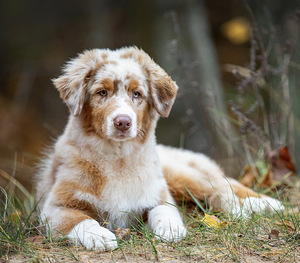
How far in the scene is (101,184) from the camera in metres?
3.60

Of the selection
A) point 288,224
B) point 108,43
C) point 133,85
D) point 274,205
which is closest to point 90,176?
point 133,85

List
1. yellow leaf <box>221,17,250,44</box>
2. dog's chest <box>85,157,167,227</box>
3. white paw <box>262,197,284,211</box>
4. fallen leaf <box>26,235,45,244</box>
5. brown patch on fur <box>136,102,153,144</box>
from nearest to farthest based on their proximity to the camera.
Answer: fallen leaf <box>26,235,45,244</box>, dog's chest <box>85,157,167,227</box>, brown patch on fur <box>136,102,153,144</box>, white paw <box>262,197,284,211</box>, yellow leaf <box>221,17,250,44</box>

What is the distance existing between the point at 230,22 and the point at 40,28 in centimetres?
449

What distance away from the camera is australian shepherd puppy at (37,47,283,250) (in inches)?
137

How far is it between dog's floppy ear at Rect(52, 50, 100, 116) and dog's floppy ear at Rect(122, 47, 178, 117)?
0.38 metres

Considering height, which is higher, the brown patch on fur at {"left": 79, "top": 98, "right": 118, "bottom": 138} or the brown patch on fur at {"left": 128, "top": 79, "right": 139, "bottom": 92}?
the brown patch on fur at {"left": 128, "top": 79, "right": 139, "bottom": 92}

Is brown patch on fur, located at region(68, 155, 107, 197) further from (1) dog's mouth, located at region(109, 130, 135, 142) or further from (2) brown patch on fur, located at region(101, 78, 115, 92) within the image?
(2) brown patch on fur, located at region(101, 78, 115, 92)

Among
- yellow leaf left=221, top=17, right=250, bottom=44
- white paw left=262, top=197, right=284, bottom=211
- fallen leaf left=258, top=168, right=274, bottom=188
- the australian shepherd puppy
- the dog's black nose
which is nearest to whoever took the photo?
the dog's black nose

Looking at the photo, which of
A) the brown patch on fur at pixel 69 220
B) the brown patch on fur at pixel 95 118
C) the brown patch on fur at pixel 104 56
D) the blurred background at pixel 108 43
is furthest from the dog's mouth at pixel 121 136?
the blurred background at pixel 108 43

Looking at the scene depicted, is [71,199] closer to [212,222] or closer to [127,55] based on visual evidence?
[212,222]

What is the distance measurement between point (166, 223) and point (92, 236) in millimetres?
630

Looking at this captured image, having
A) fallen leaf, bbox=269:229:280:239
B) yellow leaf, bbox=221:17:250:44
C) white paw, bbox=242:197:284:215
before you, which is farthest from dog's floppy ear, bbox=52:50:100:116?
yellow leaf, bbox=221:17:250:44

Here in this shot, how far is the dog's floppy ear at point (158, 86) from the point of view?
383 centimetres

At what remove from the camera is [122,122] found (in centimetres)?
337
